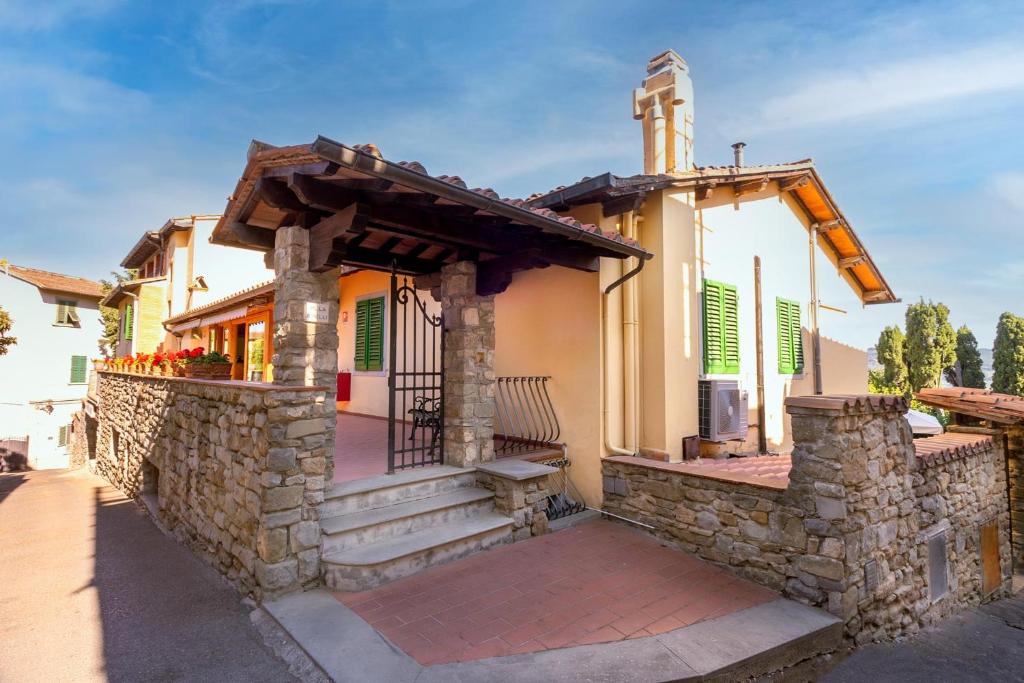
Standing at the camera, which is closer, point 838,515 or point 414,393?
point 838,515

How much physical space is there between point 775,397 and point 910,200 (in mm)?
10202

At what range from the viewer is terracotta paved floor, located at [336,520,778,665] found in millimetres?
3529

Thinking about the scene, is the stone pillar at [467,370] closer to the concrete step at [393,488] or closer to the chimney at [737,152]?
the concrete step at [393,488]

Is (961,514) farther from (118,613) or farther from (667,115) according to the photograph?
(118,613)

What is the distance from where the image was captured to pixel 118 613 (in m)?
4.39

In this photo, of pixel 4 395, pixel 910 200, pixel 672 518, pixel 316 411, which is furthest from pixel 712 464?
pixel 4 395

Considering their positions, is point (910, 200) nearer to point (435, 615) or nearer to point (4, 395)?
point (435, 615)

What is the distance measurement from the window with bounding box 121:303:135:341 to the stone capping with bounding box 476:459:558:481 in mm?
18090

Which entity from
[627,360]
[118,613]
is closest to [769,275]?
[627,360]

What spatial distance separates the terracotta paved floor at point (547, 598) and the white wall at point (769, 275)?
13.5 ft

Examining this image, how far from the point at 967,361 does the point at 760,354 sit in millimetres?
17151

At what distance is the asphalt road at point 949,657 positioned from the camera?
3938 mm

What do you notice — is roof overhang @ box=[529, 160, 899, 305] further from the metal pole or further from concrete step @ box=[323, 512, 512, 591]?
concrete step @ box=[323, 512, 512, 591]

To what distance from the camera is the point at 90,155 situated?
16.6m
